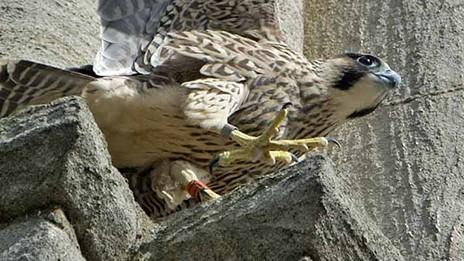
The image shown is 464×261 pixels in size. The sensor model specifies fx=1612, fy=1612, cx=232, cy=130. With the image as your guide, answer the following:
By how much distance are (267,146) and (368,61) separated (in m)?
0.92

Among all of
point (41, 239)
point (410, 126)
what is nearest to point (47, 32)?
point (410, 126)

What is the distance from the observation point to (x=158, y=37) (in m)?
5.80

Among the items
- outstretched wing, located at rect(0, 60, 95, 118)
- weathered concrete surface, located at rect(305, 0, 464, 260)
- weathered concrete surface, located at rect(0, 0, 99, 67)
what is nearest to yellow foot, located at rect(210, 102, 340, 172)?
weathered concrete surface, located at rect(305, 0, 464, 260)

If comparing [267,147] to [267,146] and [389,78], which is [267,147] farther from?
[389,78]

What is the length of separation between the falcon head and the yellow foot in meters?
0.62

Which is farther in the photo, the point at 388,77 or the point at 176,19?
the point at 176,19

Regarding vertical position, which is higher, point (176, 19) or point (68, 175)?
point (68, 175)

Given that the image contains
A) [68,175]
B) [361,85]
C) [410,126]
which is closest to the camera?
[68,175]

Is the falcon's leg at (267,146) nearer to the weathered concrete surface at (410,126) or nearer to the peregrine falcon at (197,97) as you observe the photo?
the peregrine falcon at (197,97)

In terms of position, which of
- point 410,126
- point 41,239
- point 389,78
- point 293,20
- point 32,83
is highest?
point 41,239

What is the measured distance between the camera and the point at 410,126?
5969mm

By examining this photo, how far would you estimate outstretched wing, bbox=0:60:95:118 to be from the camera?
5.09 meters

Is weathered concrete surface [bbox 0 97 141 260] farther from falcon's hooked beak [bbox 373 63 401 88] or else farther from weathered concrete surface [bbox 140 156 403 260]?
falcon's hooked beak [bbox 373 63 401 88]

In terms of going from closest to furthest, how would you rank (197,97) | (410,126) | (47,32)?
(197,97), (47,32), (410,126)
